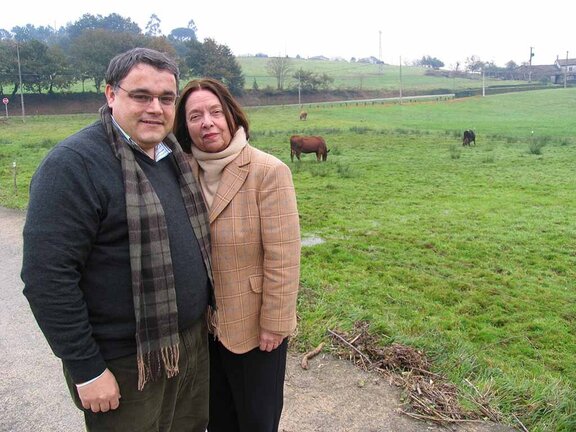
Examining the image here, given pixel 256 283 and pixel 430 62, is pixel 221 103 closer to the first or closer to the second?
pixel 256 283

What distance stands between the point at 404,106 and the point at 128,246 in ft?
163

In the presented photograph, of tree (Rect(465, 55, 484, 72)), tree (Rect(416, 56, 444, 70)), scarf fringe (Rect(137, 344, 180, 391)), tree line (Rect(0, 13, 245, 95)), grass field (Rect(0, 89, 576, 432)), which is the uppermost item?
tree (Rect(416, 56, 444, 70))

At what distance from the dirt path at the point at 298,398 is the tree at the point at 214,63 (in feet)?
167

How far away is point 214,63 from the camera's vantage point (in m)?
52.8

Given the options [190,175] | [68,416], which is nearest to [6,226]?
[68,416]

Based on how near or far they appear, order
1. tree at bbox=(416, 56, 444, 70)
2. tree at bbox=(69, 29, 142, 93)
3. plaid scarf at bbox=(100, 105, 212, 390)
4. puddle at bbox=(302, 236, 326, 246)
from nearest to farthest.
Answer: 1. plaid scarf at bbox=(100, 105, 212, 390)
2. puddle at bbox=(302, 236, 326, 246)
3. tree at bbox=(69, 29, 142, 93)
4. tree at bbox=(416, 56, 444, 70)

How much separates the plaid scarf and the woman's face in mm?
398

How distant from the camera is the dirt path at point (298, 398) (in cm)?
284

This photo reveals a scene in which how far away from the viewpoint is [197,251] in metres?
1.96

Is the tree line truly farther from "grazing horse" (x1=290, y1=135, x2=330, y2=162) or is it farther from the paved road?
the paved road

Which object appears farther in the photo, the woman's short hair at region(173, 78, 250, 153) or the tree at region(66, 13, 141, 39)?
the tree at region(66, 13, 141, 39)

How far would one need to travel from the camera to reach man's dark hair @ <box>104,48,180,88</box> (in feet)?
5.82

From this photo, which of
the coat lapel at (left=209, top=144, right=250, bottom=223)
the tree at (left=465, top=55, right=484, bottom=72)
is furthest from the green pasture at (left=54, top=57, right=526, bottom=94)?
the coat lapel at (left=209, top=144, right=250, bottom=223)

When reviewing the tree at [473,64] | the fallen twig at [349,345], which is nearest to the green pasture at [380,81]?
the tree at [473,64]
